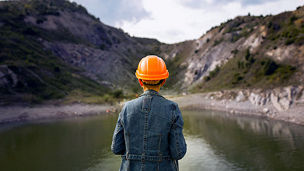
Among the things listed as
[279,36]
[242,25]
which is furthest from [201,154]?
[242,25]

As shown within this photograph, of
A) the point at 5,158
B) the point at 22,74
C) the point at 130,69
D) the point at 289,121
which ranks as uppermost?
the point at 130,69

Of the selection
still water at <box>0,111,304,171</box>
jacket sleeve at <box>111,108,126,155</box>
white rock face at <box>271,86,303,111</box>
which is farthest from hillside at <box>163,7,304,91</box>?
jacket sleeve at <box>111,108,126,155</box>

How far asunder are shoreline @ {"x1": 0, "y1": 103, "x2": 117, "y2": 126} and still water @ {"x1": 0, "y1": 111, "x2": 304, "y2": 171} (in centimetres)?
655

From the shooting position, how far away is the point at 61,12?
3989 inches

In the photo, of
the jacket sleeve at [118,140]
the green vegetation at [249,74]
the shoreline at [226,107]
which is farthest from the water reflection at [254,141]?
the jacket sleeve at [118,140]

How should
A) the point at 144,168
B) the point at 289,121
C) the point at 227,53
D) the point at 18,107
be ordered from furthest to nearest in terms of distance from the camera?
the point at 227,53, the point at 18,107, the point at 289,121, the point at 144,168

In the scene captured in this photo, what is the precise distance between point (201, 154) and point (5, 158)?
19053 mm

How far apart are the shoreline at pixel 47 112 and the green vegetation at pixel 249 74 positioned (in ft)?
95.8

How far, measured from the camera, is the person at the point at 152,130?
3539 mm

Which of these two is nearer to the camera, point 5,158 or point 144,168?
point 144,168

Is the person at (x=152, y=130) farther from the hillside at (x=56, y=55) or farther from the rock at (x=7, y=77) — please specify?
the rock at (x=7, y=77)

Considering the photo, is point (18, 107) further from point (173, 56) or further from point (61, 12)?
point (173, 56)

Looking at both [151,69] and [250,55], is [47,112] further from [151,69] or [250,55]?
[250,55]

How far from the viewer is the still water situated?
741 inches
